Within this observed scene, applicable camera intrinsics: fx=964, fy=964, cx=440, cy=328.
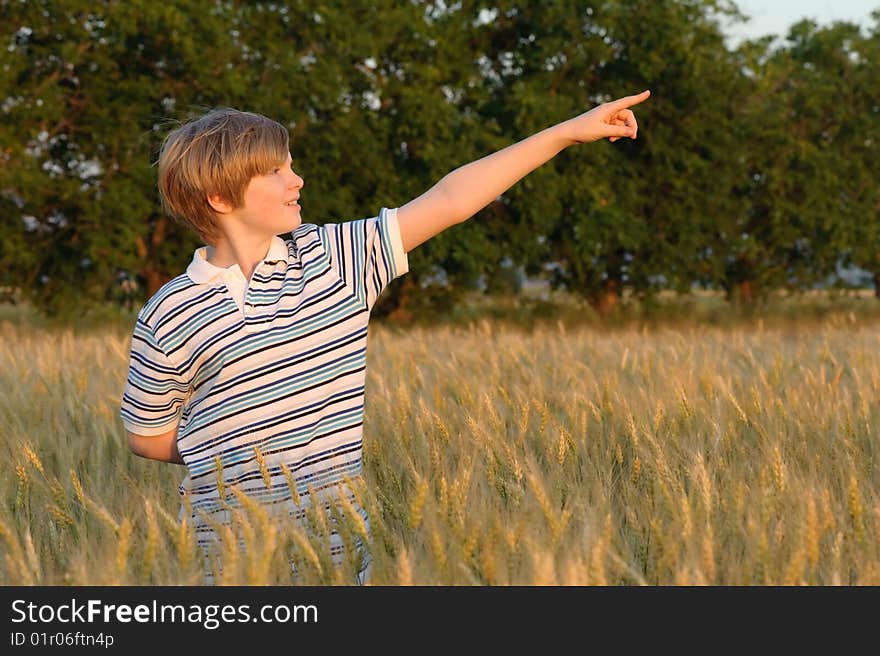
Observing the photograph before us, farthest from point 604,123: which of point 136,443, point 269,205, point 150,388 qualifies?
point 136,443

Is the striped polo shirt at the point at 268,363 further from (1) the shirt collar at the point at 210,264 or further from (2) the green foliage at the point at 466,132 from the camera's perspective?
(2) the green foliage at the point at 466,132

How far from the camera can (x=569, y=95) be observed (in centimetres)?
1273

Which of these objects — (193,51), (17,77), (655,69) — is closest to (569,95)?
(655,69)

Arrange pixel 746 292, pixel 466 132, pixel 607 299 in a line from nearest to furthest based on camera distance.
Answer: pixel 466 132, pixel 607 299, pixel 746 292

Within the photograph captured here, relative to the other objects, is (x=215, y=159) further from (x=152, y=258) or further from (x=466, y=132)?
(x=152, y=258)

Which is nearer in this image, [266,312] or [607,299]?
[266,312]

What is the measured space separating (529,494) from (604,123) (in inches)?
30.6

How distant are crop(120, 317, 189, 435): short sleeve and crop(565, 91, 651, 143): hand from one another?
A: 96cm

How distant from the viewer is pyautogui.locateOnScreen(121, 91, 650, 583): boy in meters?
1.96

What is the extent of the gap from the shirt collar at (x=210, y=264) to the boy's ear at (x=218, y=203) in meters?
0.10

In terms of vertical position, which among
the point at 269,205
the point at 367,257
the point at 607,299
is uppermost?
the point at 607,299

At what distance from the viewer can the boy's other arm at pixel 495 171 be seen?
6.38ft

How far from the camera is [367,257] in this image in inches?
80.2

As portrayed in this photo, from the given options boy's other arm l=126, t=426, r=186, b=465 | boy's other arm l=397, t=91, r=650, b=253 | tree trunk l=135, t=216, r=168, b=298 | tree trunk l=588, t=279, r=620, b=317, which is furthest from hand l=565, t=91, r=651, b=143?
tree trunk l=588, t=279, r=620, b=317
